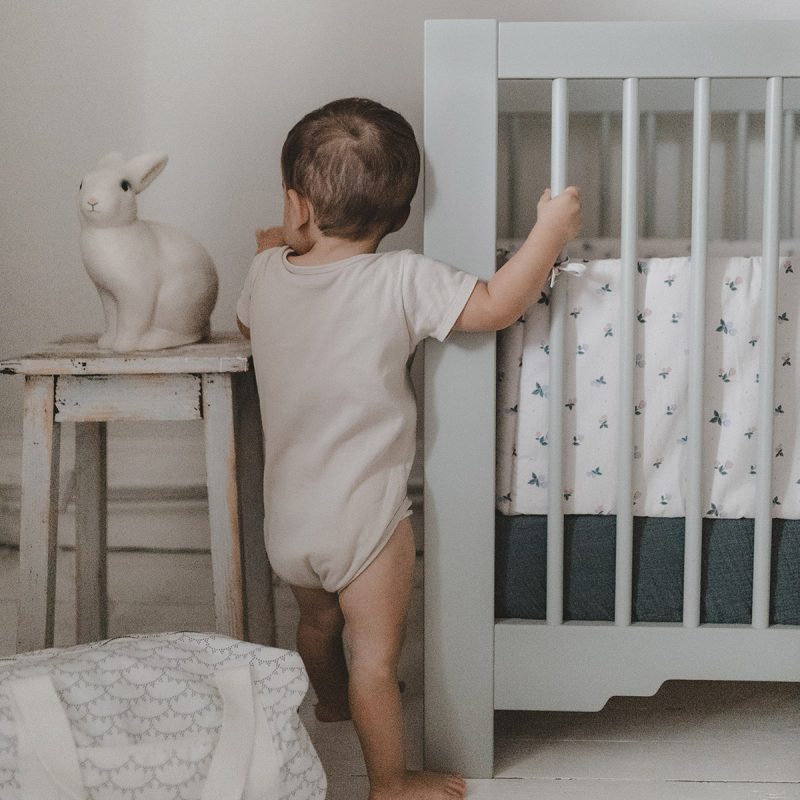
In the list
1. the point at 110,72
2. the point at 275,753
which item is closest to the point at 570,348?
the point at 275,753

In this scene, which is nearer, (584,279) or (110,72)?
(584,279)

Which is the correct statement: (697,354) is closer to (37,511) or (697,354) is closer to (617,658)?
(617,658)

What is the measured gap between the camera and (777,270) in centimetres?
104

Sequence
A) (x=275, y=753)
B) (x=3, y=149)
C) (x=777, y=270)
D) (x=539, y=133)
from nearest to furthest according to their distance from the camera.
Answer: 1. (x=275, y=753)
2. (x=777, y=270)
3. (x=539, y=133)
4. (x=3, y=149)

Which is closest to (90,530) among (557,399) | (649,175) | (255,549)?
(255,549)

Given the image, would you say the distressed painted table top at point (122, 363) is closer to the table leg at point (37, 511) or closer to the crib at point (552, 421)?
the table leg at point (37, 511)

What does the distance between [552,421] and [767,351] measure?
232mm

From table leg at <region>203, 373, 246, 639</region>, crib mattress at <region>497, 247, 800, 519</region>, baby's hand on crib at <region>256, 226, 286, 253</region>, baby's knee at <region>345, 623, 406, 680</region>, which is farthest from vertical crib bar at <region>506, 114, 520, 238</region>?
baby's knee at <region>345, 623, 406, 680</region>

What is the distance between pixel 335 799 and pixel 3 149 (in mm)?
1352

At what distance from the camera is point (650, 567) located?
1.09m

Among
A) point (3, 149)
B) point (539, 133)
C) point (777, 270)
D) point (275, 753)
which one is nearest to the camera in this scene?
point (275, 753)

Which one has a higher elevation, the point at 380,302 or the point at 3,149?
the point at 3,149

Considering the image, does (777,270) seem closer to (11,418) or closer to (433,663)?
(433,663)

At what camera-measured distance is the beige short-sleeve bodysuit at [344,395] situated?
3.47 ft
